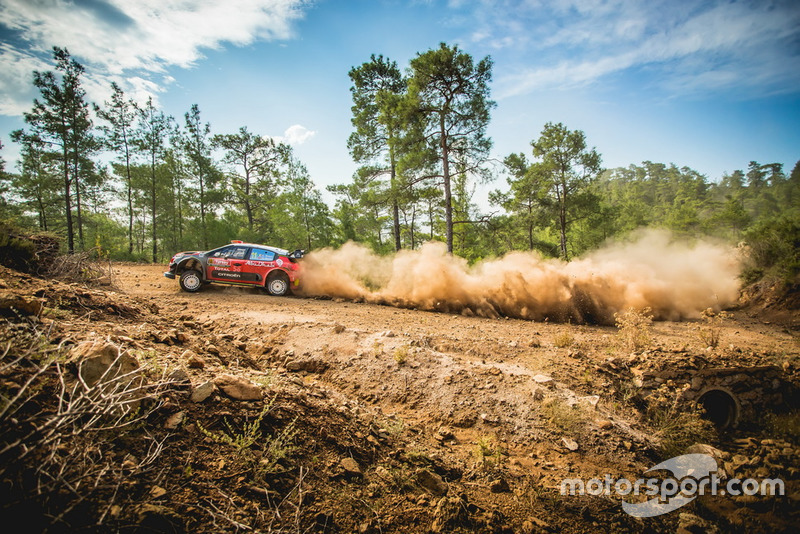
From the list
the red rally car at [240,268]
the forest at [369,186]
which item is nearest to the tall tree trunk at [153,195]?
the forest at [369,186]

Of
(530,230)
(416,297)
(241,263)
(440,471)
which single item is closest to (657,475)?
(440,471)

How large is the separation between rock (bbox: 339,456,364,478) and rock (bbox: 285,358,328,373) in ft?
8.58

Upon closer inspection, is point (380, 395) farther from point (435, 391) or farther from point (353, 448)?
point (353, 448)

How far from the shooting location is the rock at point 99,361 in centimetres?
229

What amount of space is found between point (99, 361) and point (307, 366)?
10.0 ft

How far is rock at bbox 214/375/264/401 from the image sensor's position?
2795 mm

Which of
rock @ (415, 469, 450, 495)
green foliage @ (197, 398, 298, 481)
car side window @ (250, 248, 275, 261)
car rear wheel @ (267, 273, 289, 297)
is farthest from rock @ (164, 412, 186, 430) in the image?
car side window @ (250, 248, 275, 261)

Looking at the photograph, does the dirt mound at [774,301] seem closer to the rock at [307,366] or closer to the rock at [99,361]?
the rock at [307,366]

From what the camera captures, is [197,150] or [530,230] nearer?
[530,230]

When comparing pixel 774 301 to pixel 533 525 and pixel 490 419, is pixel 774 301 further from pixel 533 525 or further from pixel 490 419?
pixel 533 525

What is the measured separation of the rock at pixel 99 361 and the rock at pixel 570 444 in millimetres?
4418

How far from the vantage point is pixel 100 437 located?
1.89 meters

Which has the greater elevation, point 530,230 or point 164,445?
point 530,230

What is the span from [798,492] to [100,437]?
6399mm
